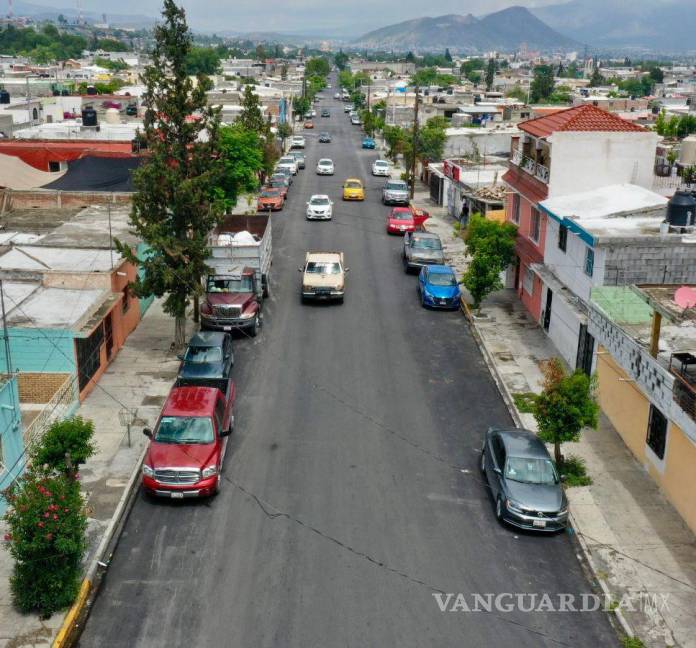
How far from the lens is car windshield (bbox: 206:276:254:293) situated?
103 feet

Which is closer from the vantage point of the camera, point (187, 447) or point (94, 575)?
point (94, 575)

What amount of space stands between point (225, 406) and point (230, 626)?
7872 mm

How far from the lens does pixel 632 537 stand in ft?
59.3

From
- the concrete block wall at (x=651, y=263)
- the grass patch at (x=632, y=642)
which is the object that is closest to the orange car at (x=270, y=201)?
the concrete block wall at (x=651, y=263)

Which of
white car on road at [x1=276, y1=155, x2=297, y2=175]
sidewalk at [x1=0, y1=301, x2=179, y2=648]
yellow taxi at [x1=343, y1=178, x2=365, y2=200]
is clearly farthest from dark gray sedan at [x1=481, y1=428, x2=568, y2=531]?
white car on road at [x1=276, y1=155, x2=297, y2=175]

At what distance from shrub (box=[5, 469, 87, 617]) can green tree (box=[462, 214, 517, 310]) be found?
20932mm

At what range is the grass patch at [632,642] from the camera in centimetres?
1455

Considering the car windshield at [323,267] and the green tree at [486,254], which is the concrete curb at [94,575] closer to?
the car windshield at [323,267]

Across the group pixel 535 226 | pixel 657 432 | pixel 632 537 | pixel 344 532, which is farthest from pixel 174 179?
pixel 632 537

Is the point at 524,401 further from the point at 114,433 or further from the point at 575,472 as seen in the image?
the point at 114,433

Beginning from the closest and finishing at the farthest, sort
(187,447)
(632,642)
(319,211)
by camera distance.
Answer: (632,642) < (187,447) < (319,211)

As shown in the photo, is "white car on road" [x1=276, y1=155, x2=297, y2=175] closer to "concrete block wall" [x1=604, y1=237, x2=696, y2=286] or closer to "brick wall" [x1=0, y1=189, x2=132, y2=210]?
"brick wall" [x1=0, y1=189, x2=132, y2=210]

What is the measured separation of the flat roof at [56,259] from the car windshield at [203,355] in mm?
4469

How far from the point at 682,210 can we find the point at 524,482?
11.6 metres
